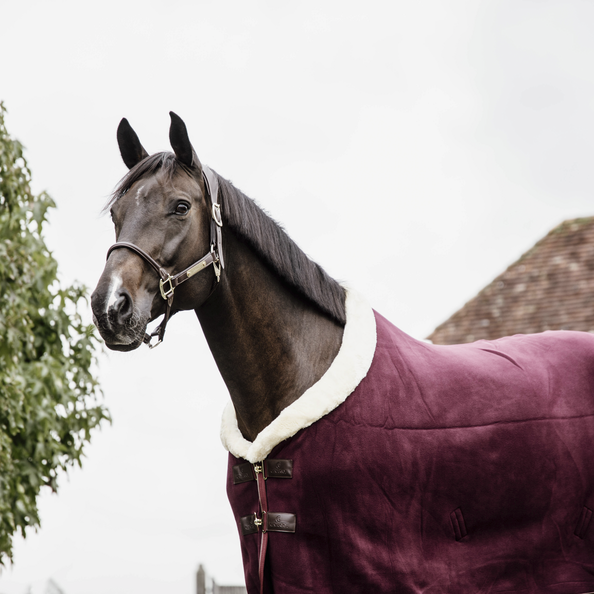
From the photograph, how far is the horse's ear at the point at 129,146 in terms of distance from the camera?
2.68m

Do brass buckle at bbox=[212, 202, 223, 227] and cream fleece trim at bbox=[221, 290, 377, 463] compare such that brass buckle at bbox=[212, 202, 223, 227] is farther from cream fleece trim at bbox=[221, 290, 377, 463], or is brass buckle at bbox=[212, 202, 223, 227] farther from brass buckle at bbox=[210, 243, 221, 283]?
cream fleece trim at bbox=[221, 290, 377, 463]

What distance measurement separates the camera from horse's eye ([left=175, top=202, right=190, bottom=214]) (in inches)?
95.8

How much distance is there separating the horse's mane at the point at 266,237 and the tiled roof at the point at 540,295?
10355 mm

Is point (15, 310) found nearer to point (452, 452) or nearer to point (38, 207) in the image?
point (38, 207)

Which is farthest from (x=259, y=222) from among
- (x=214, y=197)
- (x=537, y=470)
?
(x=537, y=470)

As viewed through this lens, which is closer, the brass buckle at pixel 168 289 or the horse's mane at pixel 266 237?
the brass buckle at pixel 168 289

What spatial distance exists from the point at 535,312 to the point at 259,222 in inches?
452

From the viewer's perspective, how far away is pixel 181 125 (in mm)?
2455

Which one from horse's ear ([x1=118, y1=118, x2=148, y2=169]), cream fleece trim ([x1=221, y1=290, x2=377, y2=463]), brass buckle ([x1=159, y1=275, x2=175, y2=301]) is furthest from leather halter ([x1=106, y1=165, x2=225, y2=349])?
cream fleece trim ([x1=221, y1=290, x2=377, y2=463])

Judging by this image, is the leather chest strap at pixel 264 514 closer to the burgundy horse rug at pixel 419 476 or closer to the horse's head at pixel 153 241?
the burgundy horse rug at pixel 419 476

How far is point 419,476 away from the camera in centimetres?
257

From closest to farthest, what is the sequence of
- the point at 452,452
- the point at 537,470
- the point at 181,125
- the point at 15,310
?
the point at 181,125 → the point at 452,452 → the point at 537,470 → the point at 15,310

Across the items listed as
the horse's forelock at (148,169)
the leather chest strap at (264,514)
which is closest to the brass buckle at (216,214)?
the horse's forelock at (148,169)

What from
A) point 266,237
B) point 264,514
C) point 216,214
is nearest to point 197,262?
point 216,214
